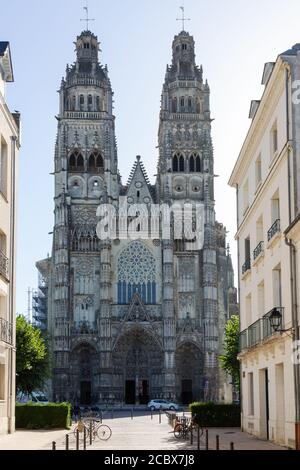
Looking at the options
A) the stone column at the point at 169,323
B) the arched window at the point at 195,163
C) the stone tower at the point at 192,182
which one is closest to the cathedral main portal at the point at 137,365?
the stone column at the point at 169,323

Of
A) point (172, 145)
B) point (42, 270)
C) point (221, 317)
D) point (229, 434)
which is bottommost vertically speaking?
point (229, 434)

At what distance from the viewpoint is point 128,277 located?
265ft

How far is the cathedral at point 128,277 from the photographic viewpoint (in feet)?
257

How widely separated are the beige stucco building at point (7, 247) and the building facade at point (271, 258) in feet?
30.4

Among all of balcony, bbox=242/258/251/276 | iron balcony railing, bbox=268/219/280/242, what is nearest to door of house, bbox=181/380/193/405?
balcony, bbox=242/258/251/276

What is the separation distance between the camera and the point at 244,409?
3488 centimetres

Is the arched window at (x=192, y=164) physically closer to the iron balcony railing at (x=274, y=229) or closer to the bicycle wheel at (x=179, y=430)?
the bicycle wheel at (x=179, y=430)

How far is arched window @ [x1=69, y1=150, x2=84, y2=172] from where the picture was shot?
8369 centimetres

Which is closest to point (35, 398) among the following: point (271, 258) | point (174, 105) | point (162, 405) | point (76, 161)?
point (162, 405)

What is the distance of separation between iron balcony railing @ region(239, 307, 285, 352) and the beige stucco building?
30.3 feet
